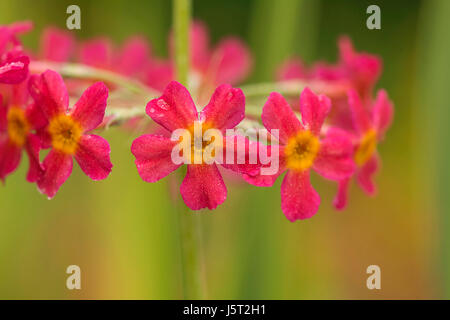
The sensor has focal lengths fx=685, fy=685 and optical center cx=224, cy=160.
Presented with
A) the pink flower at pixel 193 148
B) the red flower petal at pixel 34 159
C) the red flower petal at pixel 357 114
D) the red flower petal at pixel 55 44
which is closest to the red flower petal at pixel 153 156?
the pink flower at pixel 193 148

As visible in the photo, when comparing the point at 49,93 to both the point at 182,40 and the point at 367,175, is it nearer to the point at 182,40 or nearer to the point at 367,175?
the point at 182,40

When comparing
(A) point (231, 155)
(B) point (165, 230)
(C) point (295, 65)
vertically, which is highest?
(C) point (295, 65)

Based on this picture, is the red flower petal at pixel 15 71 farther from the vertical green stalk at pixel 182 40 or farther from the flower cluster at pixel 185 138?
the vertical green stalk at pixel 182 40

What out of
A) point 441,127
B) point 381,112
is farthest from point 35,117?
point 441,127

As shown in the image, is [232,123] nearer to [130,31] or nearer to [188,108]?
[188,108]

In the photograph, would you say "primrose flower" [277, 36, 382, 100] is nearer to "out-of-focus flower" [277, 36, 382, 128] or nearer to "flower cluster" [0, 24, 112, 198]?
"out-of-focus flower" [277, 36, 382, 128]

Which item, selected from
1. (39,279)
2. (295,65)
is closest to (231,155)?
(295,65)

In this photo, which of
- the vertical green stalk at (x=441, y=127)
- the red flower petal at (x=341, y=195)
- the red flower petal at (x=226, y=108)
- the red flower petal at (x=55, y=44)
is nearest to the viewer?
the red flower petal at (x=226, y=108)
